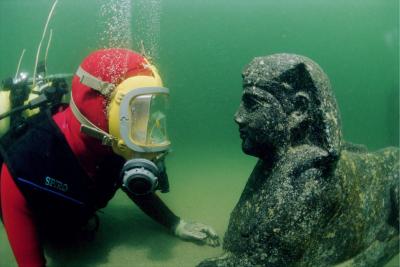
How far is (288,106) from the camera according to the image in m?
2.76

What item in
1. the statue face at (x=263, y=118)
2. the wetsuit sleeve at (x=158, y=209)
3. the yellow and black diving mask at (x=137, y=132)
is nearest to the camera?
the statue face at (x=263, y=118)

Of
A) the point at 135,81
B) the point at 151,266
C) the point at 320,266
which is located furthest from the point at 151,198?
the point at 320,266

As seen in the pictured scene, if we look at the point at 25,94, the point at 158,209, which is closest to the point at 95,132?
the point at 25,94

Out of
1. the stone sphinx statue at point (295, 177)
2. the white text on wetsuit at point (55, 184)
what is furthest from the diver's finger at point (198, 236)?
the white text on wetsuit at point (55, 184)

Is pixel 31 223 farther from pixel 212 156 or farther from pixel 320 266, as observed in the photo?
pixel 212 156

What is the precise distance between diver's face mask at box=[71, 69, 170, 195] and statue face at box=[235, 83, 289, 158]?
803 mm

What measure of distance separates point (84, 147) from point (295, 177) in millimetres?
2010

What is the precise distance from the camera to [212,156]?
11.1 metres

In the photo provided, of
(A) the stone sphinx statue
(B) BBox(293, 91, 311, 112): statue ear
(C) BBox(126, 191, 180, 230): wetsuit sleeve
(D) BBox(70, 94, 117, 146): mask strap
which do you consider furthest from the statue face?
(C) BBox(126, 191, 180, 230): wetsuit sleeve

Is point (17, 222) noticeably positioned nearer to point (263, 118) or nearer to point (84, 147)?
point (84, 147)

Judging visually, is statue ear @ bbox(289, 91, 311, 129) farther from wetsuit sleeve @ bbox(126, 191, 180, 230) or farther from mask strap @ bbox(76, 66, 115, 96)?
wetsuit sleeve @ bbox(126, 191, 180, 230)

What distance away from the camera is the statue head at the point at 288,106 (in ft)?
8.61

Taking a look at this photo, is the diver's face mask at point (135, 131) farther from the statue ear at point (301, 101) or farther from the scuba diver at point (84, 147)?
the statue ear at point (301, 101)

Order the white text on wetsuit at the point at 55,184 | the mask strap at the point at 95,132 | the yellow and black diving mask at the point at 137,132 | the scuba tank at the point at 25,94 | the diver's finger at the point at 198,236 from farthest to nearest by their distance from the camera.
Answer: the diver's finger at the point at 198,236 → the scuba tank at the point at 25,94 → the white text on wetsuit at the point at 55,184 → the mask strap at the point at 95,132 → the yellow and black diving mask at the point at 137,132
